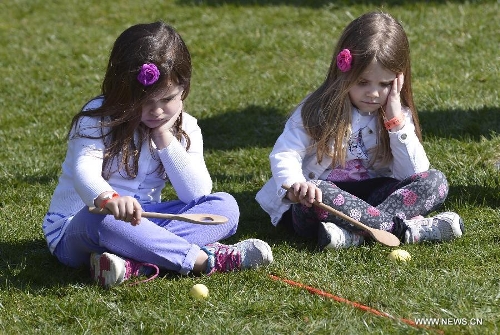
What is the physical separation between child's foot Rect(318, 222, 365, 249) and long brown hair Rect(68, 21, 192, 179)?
808 millimetres

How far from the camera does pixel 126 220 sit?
10.9ft

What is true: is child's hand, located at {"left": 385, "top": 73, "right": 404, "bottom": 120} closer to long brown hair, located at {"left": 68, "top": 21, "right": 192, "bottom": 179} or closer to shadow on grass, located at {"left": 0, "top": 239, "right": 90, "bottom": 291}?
long brown hair, located at {"left": 68, "top": 21, "right": 192, "bottom": 179}

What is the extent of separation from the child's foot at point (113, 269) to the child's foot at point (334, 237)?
714 millimetres

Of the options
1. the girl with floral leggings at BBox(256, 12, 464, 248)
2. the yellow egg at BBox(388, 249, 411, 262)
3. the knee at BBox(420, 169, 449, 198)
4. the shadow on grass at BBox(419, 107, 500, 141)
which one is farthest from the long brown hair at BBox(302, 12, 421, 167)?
the shadow on grass at BBox(419, 107, 500, 141)

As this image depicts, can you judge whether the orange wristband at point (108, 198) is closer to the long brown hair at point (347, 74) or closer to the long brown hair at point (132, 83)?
the long brown hair at point (132, 83)

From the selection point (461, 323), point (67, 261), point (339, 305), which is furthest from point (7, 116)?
point (461, 323)

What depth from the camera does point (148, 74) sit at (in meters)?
3.52

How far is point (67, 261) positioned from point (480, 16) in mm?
5156

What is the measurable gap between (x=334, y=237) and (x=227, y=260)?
47 cm

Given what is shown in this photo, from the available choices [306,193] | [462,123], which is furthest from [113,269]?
[462,123]

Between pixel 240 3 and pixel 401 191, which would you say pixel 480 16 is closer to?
pixel 240 3

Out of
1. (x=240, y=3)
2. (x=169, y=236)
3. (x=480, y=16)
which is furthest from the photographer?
(x=240, y=3)

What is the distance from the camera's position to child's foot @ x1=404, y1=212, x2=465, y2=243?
3834 millimetres

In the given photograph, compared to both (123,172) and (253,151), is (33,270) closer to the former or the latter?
(123,172)
